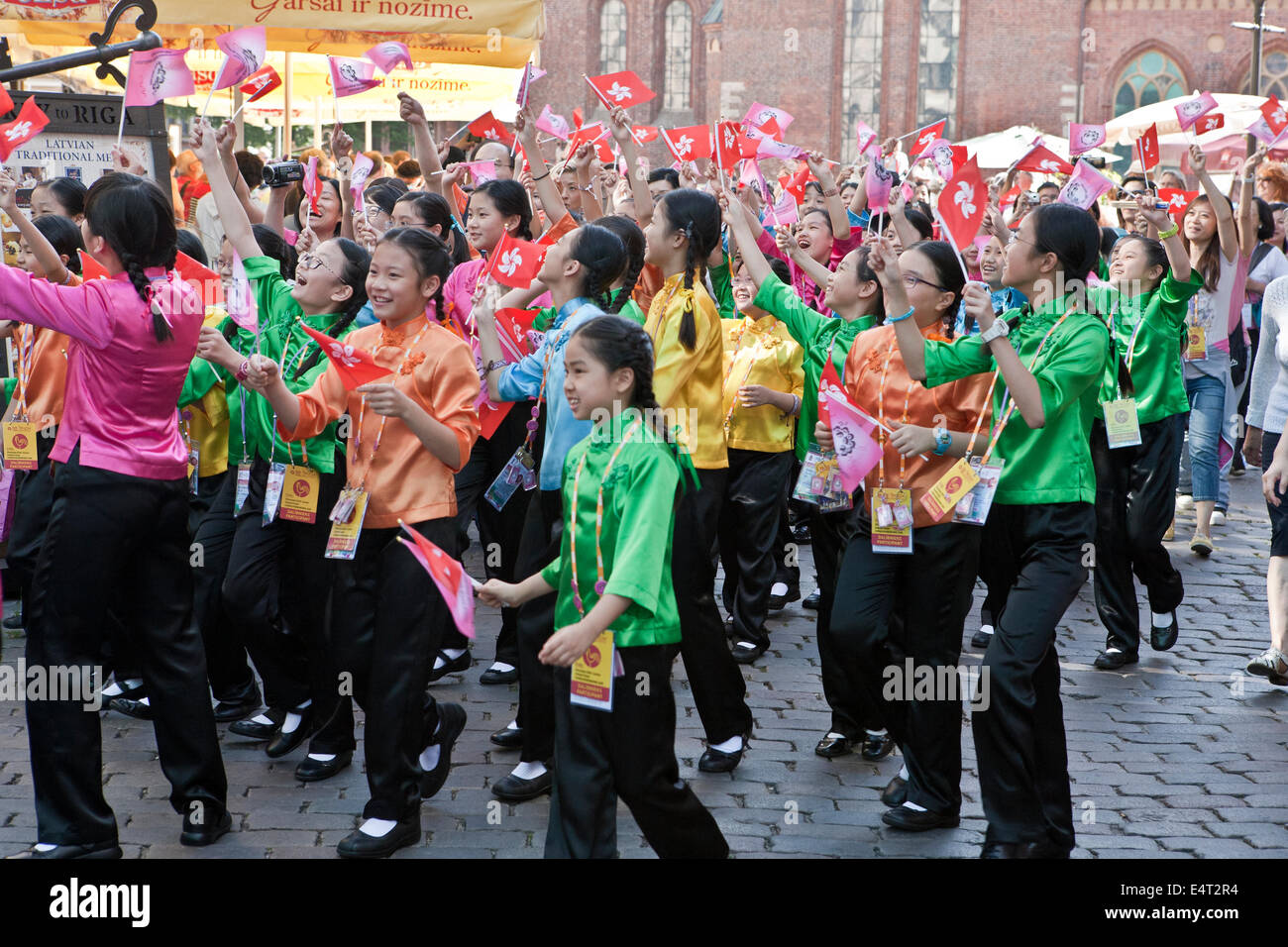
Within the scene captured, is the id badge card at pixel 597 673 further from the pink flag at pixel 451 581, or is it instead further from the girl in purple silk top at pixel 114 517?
the girl in purple silk top at pixel 114 517

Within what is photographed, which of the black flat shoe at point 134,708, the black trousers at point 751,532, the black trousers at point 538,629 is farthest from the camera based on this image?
the black trousers at point 751,532

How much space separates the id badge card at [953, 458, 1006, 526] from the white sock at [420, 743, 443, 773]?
186 cm

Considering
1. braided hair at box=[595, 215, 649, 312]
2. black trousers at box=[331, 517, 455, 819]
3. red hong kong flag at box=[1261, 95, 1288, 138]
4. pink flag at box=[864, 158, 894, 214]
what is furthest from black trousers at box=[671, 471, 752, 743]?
red hong kong flag at box=[1261, 95, 1288, 138]

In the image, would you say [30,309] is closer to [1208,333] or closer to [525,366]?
[525,366]

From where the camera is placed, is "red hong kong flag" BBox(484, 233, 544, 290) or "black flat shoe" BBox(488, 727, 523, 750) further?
"red hong kong flag" BBox(484, 233, 544, 290)

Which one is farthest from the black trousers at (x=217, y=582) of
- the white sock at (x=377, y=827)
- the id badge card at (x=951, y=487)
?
the id badge card at (x=951, y=487)

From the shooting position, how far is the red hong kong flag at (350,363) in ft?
14.6

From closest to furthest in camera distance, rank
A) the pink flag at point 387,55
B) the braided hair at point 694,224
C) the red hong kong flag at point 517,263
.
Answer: the braided hair at point 694,224 < the red hong kong flag at point 517,263 < the pink flag at point 387,55

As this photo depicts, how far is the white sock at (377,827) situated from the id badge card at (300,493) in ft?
4.05

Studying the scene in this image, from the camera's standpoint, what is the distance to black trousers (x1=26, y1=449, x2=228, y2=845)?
427 centimetres

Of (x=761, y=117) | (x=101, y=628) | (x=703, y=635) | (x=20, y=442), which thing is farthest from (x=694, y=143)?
(x=101, y=628)

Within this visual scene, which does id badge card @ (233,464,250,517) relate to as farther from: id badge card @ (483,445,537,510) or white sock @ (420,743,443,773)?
white sock @ (420,743,443,773)

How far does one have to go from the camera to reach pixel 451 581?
11.7 ft
